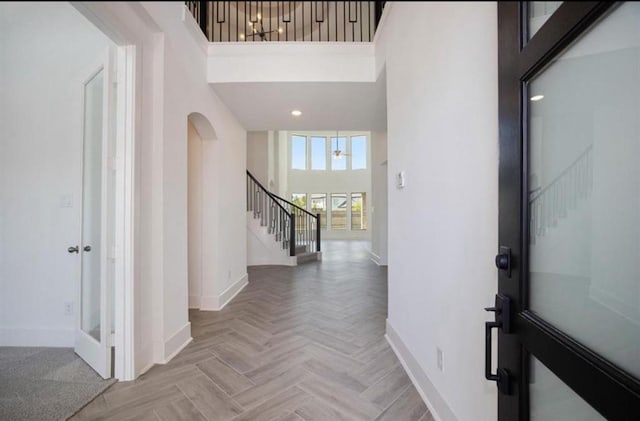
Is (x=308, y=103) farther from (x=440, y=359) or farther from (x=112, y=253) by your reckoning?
(x=440, y=359)

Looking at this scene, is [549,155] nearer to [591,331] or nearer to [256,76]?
[591,331]

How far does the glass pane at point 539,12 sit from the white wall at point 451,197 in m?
0.09

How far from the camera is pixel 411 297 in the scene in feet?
6.81

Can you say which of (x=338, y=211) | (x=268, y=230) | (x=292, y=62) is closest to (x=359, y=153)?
(x=338, y=211)

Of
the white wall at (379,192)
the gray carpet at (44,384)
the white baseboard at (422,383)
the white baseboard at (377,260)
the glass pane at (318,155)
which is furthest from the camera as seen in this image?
the glass pane at (318,155)

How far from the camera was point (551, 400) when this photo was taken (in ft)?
3.01

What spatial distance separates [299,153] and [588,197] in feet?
42.3

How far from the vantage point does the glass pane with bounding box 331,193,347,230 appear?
13.4 metres

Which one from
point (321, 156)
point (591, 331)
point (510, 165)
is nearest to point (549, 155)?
point (510, 165)

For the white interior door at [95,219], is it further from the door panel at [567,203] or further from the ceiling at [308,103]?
the door panel at [567,203]

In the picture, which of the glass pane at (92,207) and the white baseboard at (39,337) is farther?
the white baseboard at (39,337)

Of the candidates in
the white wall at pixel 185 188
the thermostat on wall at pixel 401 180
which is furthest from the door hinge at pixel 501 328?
the white wall at pixel 185 188

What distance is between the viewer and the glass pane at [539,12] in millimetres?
716

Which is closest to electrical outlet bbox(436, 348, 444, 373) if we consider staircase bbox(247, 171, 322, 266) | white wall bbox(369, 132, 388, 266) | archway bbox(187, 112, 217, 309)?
archway bbox(187, 112, 217, 309)
